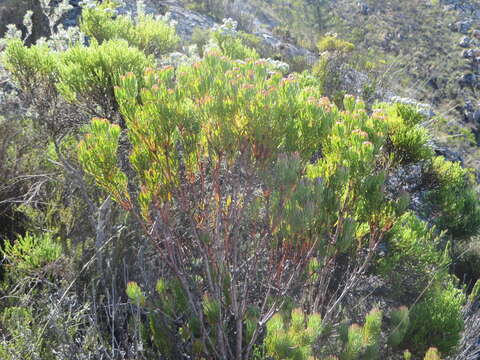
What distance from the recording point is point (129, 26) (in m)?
5.03

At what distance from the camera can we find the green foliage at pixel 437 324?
2646 millimetres

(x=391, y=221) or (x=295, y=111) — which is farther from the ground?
(x=295, y=111)

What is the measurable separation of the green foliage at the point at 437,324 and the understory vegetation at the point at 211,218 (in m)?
0.01

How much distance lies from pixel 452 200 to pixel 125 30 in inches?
185

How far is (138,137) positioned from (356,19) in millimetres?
29950

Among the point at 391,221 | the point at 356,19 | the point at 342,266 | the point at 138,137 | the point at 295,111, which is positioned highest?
the point at 356,19

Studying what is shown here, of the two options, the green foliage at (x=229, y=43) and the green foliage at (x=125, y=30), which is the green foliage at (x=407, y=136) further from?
the green foliage at (x=125, y=30)

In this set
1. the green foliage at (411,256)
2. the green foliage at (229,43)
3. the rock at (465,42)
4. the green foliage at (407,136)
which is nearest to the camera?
the green foliage at (407,136)

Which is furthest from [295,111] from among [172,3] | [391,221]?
[172,3]

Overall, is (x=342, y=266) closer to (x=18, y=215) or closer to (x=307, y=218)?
(x=307, y=218)

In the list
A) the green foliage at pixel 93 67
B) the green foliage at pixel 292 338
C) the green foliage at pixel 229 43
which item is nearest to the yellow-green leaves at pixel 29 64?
the green foliage at pixel 93 67

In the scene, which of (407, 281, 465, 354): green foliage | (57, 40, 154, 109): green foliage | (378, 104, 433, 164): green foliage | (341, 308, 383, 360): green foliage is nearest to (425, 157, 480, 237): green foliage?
(378, 104, 433, 164): green foliage

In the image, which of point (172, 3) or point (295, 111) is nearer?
point (295, 111)

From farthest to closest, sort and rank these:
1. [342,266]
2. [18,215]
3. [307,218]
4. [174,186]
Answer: [342,266], [18,215], [174,186], [307,218]
